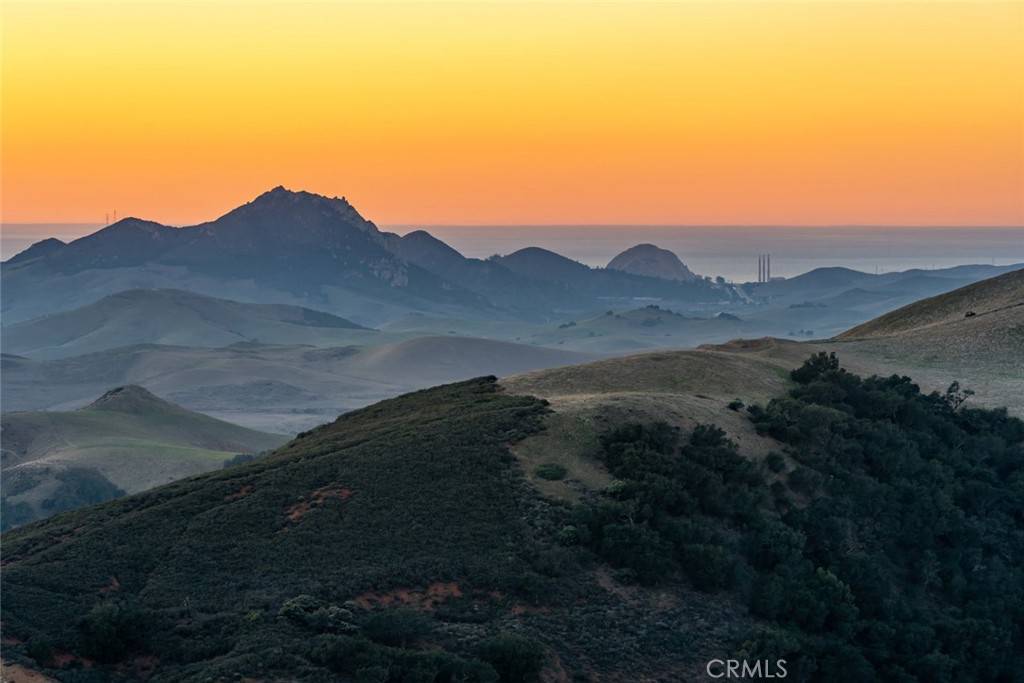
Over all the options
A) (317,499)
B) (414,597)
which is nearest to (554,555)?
(414,597)

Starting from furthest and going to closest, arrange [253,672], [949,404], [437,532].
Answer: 1. [949,404]
2. [437,532]
3. [253,672]

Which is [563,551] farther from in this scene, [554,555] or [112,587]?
[112,587]

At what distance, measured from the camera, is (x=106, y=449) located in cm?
9838

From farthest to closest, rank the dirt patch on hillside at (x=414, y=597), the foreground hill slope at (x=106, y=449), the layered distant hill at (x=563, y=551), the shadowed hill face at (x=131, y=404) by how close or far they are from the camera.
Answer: the shadowed hill face at (x=131, y=404) < the foreground hill slope at (x=106, y=449) < the dirt patch on hillside at (x=414, y=597) < the layered distant hill at (x=563, y=551)

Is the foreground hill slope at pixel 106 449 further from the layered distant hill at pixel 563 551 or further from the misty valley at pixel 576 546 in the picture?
the layered distant hill at pixel 563 551

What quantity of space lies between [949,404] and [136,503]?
3788cm

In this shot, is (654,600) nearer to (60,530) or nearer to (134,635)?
(134,635)

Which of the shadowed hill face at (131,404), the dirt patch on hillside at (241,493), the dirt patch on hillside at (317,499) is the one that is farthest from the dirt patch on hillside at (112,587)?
the shadowed hill face at (131,404)

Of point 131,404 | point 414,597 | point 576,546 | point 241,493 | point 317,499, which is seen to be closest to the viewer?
point 414,597

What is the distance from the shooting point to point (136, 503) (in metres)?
42.2

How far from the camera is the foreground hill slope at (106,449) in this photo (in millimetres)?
87812

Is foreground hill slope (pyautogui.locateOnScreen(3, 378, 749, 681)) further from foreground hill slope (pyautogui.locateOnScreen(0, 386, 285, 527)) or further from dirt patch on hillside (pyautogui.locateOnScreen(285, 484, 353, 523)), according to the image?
foreground hill slope (pyautogui.locateOnScreen(0, 386, 285, 527))

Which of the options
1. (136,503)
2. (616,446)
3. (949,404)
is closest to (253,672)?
(136,503)

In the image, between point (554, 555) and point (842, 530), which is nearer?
point (554, 555)
